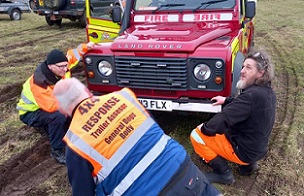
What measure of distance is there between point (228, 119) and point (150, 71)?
123 centimetres

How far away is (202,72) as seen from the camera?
13.0 ft

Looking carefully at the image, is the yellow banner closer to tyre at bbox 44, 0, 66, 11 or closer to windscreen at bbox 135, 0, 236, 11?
windscreen at bbox 135, 0, 236, 11

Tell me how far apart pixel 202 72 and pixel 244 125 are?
87 cm

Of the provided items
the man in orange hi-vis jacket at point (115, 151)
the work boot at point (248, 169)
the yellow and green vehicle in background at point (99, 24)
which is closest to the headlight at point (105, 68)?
the yellow and green vehicle in background at point (99, 24)

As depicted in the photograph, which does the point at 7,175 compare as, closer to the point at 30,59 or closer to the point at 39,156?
the point at 39,156

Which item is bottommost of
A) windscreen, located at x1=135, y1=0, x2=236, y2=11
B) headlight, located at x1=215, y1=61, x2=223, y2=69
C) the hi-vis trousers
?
the hi-vis trousers

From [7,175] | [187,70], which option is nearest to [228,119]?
[187,70]

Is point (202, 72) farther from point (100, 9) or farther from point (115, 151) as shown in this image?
point (100, 9)

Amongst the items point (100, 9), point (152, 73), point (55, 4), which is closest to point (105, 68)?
point (152, 73)

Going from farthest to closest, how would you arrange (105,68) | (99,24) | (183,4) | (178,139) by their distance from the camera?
1. (99,24)
2. (183,4)
3. (178,139)
4. (105,68)

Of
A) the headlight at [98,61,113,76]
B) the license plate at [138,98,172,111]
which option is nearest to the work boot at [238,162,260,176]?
the license plate at [138,98,172,111]

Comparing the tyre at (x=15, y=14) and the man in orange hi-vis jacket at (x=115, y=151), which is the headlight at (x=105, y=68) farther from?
the tyre at (x=15, y=14)

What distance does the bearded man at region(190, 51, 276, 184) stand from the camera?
126 inches

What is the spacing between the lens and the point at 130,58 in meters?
4.15
